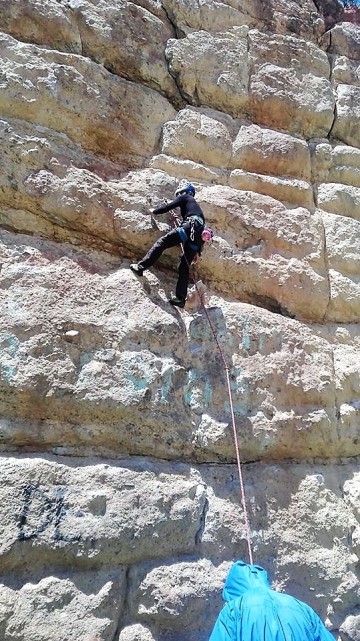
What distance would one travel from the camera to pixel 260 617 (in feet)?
7.63

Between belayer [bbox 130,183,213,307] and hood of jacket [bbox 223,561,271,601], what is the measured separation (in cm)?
239

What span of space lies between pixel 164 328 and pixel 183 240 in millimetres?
799

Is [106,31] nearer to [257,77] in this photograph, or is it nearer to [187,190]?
[257,77]

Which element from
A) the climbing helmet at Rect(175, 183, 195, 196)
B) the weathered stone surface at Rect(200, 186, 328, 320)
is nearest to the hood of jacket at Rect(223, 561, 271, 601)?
the weathered stone surface at Rect(200, 186, 328, 320)

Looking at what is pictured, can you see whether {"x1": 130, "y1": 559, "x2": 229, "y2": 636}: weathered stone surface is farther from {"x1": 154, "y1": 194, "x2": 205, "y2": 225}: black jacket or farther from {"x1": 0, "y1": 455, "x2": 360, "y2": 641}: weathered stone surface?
{"x1": 154, "y1": 194, "x2": 205, "y2": 225}: black jacket

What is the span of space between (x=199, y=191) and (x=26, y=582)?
3.82 metres

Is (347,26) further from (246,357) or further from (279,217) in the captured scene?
(246,357)

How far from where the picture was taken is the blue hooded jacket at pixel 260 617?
2.28 meters

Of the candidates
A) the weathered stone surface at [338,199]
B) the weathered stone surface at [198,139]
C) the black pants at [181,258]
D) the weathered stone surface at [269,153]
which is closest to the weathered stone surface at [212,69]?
the weathered stone surface at [198,139]

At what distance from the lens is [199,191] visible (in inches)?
205

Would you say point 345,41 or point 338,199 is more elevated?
point 345,41

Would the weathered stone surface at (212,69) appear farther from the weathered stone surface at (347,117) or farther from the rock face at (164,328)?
the weathered stone surface at (347,117)

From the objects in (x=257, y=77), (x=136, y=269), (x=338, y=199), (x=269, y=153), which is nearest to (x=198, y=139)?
(x=269, y=153)

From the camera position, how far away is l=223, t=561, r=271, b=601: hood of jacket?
8.45 feet
